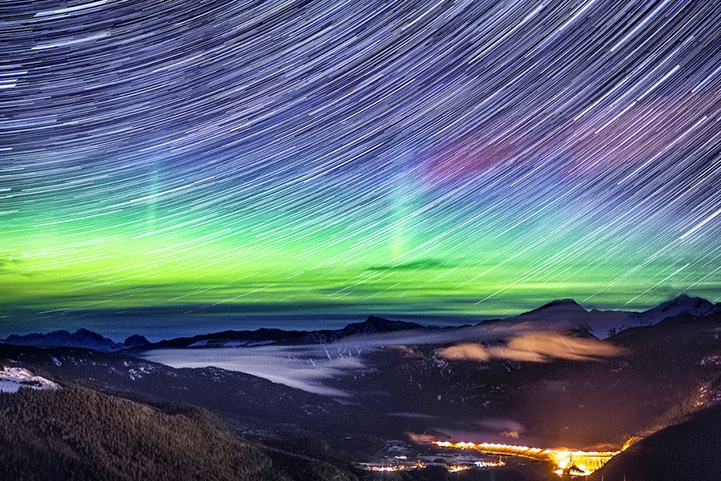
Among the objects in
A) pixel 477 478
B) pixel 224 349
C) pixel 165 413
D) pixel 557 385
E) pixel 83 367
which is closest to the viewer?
pixel 477 478

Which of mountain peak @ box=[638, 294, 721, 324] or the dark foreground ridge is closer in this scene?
the dark foreground ridge

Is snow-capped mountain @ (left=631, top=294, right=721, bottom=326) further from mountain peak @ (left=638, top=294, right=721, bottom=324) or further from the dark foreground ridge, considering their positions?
the dark foreground ridge

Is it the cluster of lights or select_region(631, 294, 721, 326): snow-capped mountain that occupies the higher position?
select_region(631, 294, 721, 326): snow-capped mountain

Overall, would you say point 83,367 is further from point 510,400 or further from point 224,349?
point 510,400

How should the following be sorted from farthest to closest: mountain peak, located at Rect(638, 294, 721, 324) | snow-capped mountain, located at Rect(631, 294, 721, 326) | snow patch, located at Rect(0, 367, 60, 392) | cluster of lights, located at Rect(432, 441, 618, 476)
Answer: mountain peak, located at Rect(638, 294, 721, 324)
snow-capped mountain, located at Rect(631, 294, 721, 326)
cluster of lights, located at Rect(432, 441, 618, 476)
snow patch, located at Rect(0, 367, 60, 392)

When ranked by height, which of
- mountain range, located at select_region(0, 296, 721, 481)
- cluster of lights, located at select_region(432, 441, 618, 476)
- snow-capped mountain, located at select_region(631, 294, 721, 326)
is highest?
snow-capped mountain, located at select_region(631, 294, 721, 326)

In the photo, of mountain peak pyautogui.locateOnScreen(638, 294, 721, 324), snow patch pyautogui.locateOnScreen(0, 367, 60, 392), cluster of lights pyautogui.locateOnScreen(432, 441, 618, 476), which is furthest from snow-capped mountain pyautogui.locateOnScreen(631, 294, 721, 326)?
snow patch pyautogui.locateOnScreen(0, 367, 60, 392)

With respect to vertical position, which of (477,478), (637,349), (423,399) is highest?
(637,349)

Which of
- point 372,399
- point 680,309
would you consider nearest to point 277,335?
point 372,399

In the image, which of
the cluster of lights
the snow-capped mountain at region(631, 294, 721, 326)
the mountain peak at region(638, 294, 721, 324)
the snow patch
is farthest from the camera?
the mountain peak at region(638, 294, 721, 324)

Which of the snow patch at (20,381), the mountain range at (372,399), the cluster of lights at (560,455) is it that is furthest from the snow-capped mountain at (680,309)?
the snow patch at (20,381)

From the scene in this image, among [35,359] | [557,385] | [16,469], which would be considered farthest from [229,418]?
[557,385]
